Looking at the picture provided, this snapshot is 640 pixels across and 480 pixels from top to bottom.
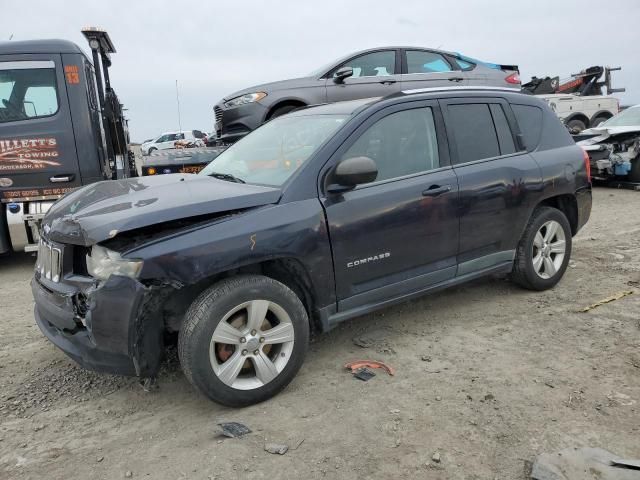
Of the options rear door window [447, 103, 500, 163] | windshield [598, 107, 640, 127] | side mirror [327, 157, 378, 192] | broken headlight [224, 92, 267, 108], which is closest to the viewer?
side mirror [327, 157, 378, 192]

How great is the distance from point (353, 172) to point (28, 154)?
471 centimetres

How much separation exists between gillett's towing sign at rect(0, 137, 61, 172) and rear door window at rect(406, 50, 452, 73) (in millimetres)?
5602

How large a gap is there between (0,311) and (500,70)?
28.2 feet

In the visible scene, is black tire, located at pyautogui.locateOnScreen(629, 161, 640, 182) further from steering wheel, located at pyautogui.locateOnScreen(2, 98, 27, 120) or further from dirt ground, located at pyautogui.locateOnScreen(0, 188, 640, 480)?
steering wheel, located at pyautogui.locateOnScreen(2, 98, 27, 120)

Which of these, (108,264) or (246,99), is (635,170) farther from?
(108,264)

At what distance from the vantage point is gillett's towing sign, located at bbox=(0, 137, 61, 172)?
19.3 feet

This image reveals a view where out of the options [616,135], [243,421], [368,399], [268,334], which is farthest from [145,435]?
[616,135]

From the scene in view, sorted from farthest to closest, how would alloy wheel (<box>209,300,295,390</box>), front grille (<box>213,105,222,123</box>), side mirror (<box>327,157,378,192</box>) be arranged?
front grille (<box>213,105,222,123</box>)
side mirror (<box>327,157,378,192</box>)
alloy wheel (<box>209,300,295,390</box>)

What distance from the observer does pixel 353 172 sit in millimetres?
Answer: 3094

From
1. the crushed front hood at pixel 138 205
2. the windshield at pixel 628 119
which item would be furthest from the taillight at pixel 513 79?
the crushed front hood at pixel 138 205

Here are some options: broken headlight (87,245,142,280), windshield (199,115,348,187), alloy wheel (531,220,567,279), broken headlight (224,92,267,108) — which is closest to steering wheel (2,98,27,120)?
broken headlight (224,92,267,108)

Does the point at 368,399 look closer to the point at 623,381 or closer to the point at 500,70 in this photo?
the point at 623,381

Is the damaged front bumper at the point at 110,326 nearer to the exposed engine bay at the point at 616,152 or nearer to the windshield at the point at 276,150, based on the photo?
the windshield at the point at 276,150

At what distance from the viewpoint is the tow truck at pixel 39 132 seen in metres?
5.89
